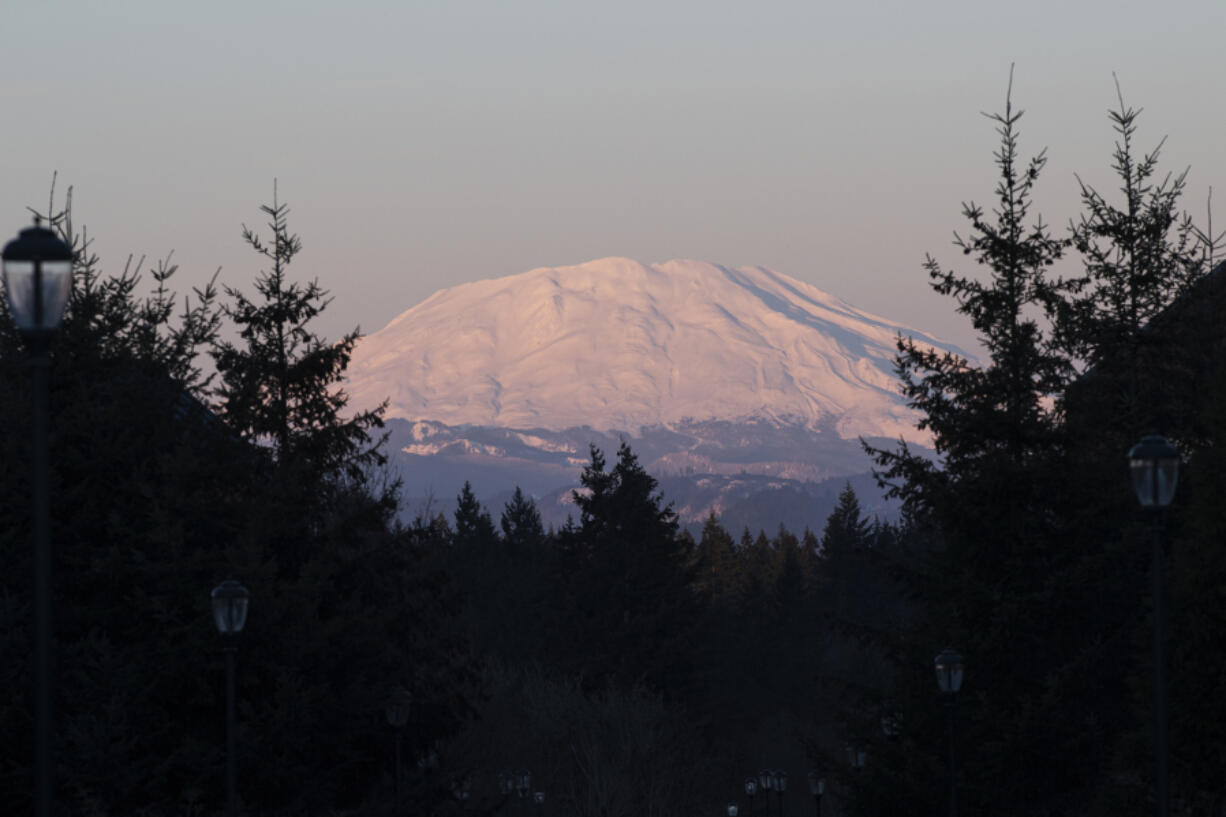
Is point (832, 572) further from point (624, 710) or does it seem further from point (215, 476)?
point (215, 476)

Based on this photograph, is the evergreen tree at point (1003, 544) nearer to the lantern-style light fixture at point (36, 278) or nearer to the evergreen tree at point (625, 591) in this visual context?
the lantern-style light fixture at point (36, 278)

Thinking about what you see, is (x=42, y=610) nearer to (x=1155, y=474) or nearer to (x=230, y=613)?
(x=230, y=613)

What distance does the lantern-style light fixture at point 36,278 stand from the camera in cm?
870

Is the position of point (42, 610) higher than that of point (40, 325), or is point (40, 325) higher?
point (40, 325)

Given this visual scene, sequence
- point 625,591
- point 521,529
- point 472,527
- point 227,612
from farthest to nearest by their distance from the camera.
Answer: point 472,527 → point 521,529 → point 625,591 → point 227,612

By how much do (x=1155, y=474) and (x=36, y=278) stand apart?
31.2ft

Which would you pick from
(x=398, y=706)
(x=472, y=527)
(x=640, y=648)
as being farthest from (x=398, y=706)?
(x=472, y=527)

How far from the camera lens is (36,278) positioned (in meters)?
8.75

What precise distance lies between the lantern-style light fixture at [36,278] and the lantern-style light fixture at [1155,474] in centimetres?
918

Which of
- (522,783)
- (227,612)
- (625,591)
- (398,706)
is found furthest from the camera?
(625,591)

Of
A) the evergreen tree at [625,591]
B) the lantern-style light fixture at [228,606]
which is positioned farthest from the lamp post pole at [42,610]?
the evergreen tree at [625,591]

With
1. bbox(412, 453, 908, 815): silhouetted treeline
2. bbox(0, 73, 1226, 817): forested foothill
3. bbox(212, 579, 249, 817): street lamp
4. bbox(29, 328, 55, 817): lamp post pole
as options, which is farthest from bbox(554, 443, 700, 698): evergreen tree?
bbox(29, 328, 55, 817): lamp post pole

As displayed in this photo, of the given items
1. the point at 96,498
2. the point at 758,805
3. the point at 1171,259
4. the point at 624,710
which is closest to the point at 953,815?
the point at 1171,259

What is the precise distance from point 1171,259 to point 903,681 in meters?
9.15
